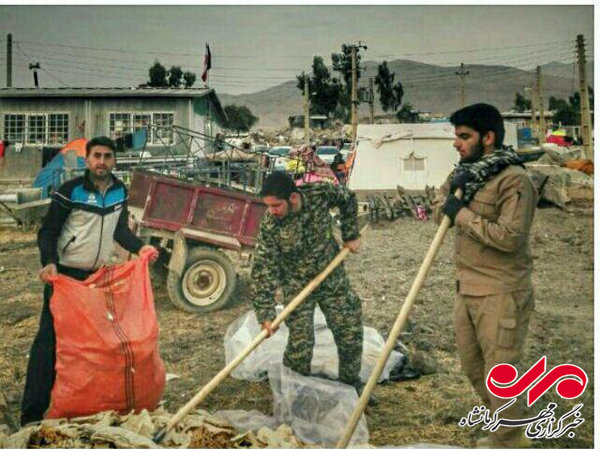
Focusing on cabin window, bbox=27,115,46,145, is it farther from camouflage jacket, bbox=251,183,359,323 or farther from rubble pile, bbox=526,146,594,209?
rubble pile, bbox=526,146,594,209

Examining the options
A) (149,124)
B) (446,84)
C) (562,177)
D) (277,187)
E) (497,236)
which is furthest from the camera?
(562,177)

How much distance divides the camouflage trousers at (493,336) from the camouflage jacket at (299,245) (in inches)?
30.6

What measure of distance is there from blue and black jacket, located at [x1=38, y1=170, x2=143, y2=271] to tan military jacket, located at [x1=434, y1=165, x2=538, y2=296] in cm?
157

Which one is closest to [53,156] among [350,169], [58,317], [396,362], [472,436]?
[58,317]

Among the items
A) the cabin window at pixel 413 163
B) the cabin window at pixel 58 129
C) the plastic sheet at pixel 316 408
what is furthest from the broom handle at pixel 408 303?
the cabin window at pixel 413 163

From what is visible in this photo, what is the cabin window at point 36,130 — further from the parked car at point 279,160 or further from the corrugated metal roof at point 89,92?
the parked car at point 279,160

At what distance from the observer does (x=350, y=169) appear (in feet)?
27.7

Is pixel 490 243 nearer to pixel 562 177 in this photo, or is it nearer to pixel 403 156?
pixel 562 177

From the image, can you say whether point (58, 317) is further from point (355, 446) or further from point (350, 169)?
point (350, 169)

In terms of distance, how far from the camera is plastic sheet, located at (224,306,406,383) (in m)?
3.23

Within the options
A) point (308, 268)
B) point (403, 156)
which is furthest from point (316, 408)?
point (403, 156)

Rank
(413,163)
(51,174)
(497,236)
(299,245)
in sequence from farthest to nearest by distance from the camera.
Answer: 1. (413,163)
2. (51,174)
3. (299,245)
4. (497,236)

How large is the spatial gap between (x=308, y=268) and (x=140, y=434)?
3.54 feet

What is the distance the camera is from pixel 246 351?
262cm
